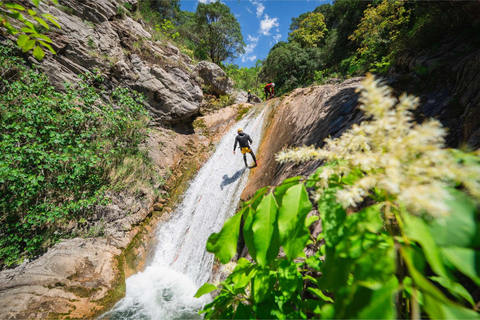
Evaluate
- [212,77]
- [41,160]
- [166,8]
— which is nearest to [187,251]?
[41,160]

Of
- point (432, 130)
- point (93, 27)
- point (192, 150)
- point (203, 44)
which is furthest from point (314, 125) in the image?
point (203, 44)

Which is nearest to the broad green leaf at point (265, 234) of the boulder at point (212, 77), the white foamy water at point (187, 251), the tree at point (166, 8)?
the white foamy water at point (187, 251)

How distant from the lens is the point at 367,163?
0.67 metres

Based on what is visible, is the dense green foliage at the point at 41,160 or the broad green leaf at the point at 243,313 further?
the dense green foliage at the point at 41,160

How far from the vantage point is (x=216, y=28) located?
1941 cm

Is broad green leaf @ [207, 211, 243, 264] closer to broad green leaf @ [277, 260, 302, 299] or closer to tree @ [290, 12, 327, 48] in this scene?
broad green leaf @ [277, 260, 302, 299]

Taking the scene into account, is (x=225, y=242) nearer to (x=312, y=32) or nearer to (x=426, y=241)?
(x=426, y=241)

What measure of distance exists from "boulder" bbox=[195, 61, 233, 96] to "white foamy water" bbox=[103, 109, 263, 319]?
24.7ft

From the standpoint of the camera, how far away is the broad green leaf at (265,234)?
2.54 feet

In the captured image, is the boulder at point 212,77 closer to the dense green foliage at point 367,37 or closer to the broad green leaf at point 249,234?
the dense green foliage at point 367,37

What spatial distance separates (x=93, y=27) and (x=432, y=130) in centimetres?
1239

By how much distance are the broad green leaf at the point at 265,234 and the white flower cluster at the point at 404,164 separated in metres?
0.24

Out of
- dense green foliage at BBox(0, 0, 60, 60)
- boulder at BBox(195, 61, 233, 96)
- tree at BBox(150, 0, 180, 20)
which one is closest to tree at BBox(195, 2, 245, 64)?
tree at BBox(150, 0, 180, 20)

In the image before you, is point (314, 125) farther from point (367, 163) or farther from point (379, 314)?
point (379, 314)
